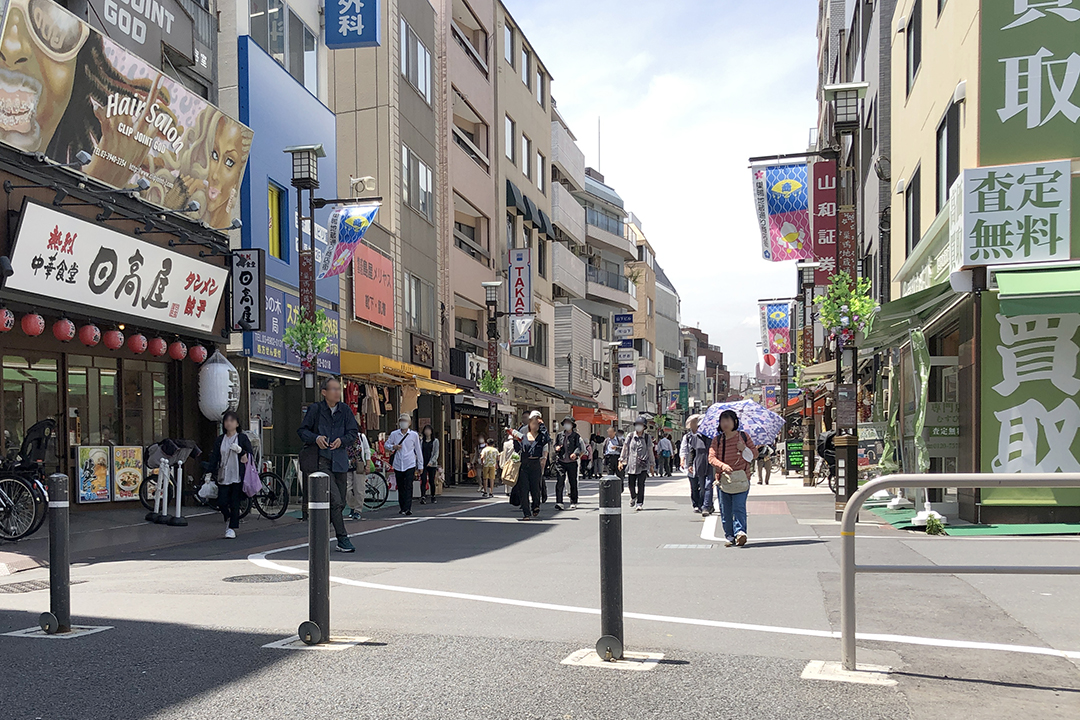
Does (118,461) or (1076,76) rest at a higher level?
(1076,76)

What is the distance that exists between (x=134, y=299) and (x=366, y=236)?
10.4 meters

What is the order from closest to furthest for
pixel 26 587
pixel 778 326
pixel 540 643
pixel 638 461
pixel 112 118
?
pixel 540 643 → pixel 26 587 → pixel 112 118 → pixel 638 461 → pixel 778 326

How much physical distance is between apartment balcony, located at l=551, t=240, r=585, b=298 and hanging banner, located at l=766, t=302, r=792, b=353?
10.4 metres

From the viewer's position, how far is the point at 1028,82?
1395 centimetres

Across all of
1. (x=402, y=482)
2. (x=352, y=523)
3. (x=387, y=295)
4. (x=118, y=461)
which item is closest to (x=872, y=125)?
(x=387, y=295)

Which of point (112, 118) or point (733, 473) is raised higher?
point (112, 118)

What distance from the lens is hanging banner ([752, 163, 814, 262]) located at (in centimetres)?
2216

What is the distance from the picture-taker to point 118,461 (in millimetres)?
16641

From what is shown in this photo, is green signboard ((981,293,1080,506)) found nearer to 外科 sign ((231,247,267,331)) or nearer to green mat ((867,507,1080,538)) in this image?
green mat ((867,507,1080,538))

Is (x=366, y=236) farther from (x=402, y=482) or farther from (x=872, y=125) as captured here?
(x=872, y=125)

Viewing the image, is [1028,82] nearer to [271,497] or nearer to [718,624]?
[718,624]

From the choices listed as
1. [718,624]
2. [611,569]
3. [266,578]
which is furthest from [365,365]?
[611,569]

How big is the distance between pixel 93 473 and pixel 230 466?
3.27 m

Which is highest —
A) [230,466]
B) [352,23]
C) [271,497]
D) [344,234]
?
[352,23]
